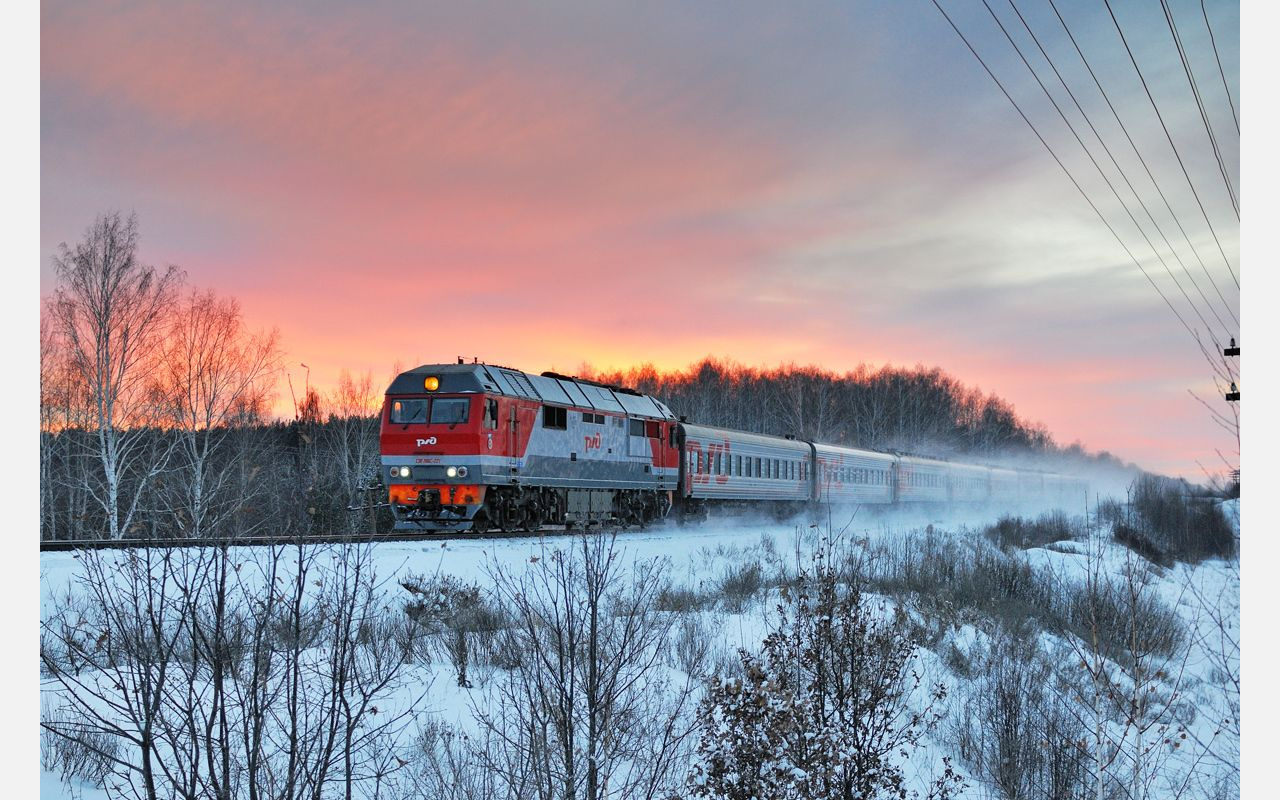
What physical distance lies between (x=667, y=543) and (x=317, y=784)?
52.3 feet

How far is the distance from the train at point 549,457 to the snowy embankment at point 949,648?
2.22 meters

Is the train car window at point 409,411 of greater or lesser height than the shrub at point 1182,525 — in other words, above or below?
above

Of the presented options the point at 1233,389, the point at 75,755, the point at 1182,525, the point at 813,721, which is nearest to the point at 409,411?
the point at 75,755

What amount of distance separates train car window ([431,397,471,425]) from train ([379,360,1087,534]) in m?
0.03

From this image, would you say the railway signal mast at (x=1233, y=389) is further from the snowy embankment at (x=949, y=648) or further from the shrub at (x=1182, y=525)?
the shrub at (x=1182, y=525)

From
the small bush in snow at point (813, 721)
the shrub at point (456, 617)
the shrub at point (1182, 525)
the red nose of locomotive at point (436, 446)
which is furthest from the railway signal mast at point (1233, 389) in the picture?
the shrub at point (1182, 525)

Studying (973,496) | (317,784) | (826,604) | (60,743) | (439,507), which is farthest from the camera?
(973,496)

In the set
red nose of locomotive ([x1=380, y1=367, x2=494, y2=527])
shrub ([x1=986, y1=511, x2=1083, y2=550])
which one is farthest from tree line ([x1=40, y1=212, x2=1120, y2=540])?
shrub ([x1=986, y1=511, x2=1083, y2=550])

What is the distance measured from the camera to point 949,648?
50.9ft

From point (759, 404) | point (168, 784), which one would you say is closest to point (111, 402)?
point (168, 784)

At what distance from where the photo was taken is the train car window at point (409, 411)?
21125 mm

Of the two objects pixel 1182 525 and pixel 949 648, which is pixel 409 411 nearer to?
pixel 949 648

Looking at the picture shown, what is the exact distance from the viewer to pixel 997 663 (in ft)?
47.2

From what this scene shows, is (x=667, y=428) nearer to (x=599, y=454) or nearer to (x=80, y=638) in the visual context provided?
(x=599, y=454)
